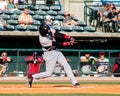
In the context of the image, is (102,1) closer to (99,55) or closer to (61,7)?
(61,7)

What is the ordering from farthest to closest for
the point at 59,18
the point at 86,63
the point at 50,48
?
the point at 59,18 < the point at 86,63 < the point at 50,48

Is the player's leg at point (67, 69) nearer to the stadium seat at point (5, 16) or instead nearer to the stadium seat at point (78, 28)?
the stadium seat at point (78, 28)

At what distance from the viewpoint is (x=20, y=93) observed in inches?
418

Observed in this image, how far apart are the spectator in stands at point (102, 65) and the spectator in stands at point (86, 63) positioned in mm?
188

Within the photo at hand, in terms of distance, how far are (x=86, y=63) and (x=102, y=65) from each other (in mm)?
612

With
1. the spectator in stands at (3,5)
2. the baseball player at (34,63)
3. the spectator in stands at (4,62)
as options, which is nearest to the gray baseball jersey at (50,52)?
the baseball player at (34,63)

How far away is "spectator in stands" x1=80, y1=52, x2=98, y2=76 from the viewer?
18.9m

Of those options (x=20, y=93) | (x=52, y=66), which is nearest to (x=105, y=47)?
(x=52, y=66)

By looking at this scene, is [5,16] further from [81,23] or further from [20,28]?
[81,23]

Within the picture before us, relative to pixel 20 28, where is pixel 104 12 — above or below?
above

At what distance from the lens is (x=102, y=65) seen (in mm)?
19234

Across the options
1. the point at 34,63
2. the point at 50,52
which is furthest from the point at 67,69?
the point at 34,63

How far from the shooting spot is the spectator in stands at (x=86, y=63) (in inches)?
744

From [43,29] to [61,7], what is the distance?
457 inches
